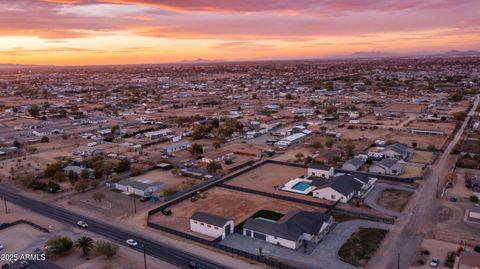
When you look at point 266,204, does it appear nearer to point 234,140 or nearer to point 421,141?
point 234,140

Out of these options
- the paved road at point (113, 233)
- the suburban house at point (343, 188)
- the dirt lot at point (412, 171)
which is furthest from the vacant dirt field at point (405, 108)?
the paved road at point (113, 233)

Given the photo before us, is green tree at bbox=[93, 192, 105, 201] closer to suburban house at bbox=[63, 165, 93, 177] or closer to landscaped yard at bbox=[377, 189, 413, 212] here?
suburban house at bbox=[63, 165, 93, 177]

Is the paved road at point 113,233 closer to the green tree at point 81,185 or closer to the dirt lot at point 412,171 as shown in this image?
the green tree at point 81,185

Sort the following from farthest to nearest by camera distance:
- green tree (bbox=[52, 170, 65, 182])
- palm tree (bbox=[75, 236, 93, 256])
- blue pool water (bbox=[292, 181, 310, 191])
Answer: green tree (bbox=[52, 170, 65, 182]) → blue pool water (bbox=[292, 181, 310, 191]) → palm tree (bbox=[75, 236, 93, 256])

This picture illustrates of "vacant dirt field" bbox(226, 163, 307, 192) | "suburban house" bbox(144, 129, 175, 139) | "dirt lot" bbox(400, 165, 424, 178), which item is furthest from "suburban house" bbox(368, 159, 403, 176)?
"suburban house" bbox(144, 129, 175, 139)

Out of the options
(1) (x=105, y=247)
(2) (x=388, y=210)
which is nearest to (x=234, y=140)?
(2) (x=388, y=210)

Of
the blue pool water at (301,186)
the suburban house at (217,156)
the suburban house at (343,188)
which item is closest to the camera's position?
the suburban house at (343,188)

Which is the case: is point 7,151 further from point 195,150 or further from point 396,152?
point 396,152

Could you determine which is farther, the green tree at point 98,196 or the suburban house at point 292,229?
the green tree at point 98,196
